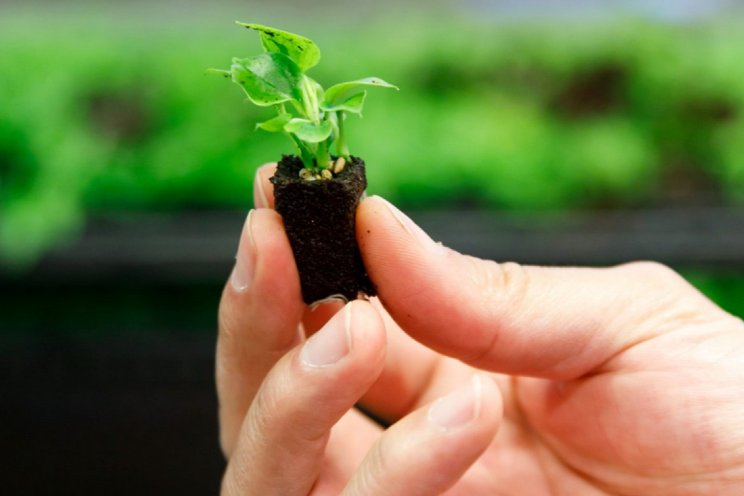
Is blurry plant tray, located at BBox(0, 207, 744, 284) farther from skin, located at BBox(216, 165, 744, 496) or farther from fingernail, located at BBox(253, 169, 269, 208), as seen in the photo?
fingernail, located at BBox(253, 169, 269, 208)

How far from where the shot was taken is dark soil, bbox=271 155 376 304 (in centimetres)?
89

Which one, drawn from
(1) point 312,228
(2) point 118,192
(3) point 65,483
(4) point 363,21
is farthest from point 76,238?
(4) point 363,21

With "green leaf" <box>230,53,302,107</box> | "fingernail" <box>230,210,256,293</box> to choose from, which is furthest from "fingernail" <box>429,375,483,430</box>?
"green leaf" <box>230,53,302,107</box>

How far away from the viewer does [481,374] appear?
3.08 feet

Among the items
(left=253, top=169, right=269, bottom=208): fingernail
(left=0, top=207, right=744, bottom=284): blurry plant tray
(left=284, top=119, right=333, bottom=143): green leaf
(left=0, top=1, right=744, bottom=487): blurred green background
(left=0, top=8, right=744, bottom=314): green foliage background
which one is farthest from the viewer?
(left=0, top=8, right=744, bottom=314): green foliage background

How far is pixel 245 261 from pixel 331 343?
0.51 ft

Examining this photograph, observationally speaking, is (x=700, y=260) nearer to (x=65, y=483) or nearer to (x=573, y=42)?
(x=573, y=42)

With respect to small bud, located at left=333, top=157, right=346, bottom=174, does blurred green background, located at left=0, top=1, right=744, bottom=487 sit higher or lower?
lower

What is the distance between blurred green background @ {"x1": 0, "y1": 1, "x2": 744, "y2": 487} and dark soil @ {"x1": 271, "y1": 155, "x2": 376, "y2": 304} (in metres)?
0.83

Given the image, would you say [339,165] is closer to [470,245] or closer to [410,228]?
[410,228]

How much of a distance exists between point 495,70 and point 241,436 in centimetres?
173

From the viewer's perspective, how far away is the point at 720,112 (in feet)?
7.45

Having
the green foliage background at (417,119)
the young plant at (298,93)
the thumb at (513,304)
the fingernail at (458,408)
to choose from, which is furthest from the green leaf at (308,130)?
the green foliage background at (417,119)

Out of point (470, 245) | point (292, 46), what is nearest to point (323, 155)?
point (292, 46)
